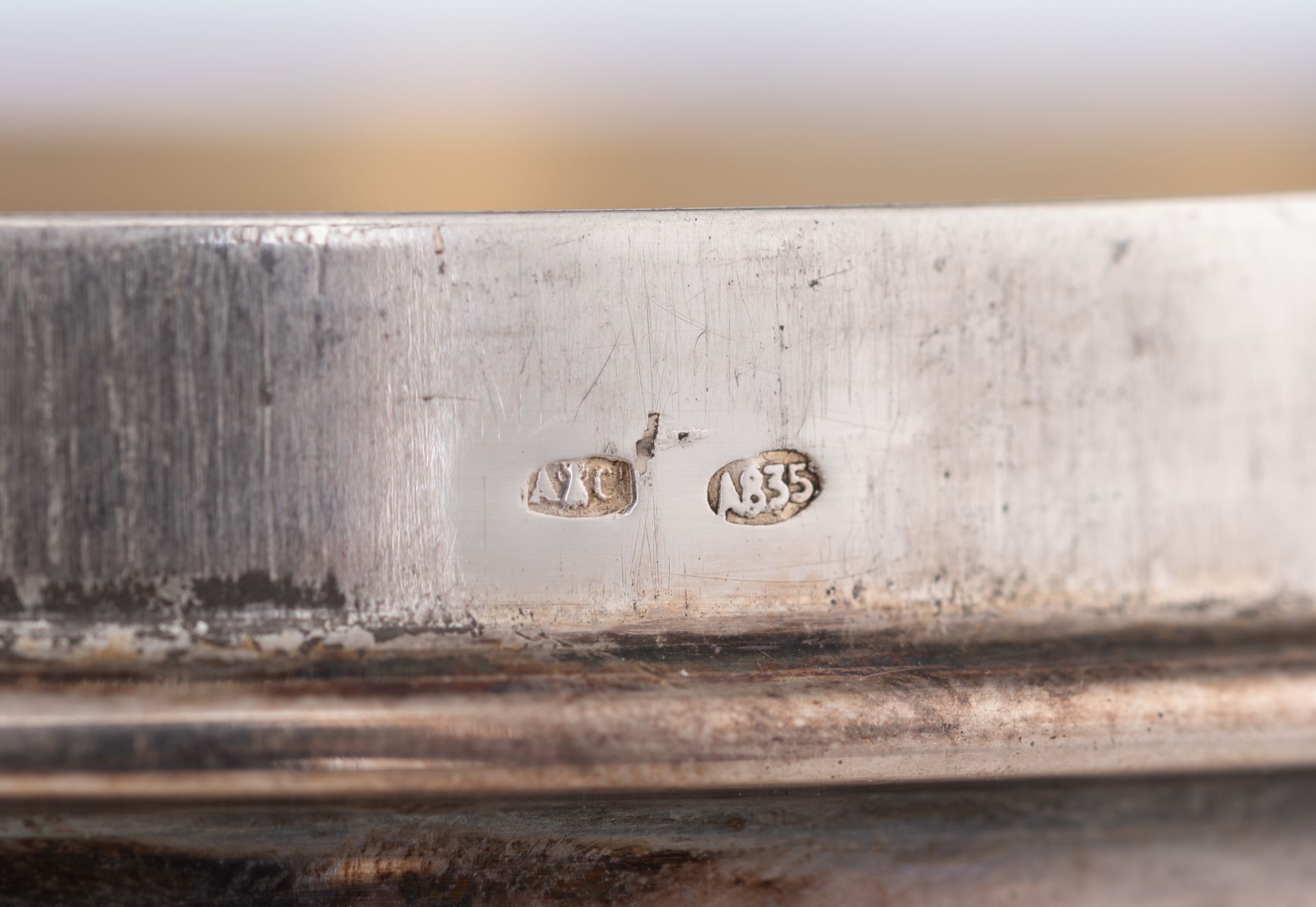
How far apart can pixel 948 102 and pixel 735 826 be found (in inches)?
24.4

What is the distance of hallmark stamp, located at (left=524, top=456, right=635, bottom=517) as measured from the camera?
1.08ft

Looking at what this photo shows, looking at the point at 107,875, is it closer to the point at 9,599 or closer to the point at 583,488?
the point at 9,599

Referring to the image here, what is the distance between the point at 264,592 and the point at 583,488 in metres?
0.14

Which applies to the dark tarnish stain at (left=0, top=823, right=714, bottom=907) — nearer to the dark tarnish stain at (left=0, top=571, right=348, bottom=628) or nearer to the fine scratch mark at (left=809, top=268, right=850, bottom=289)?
the dark tarnish stain at (left=0, top=571, right=348, bottom=628)

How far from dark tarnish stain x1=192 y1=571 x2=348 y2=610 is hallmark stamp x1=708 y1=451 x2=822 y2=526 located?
6.7 inches

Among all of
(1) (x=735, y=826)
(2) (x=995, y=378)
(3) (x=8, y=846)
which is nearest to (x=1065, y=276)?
(2) (x=995, y=378)

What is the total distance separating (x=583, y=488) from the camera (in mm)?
333

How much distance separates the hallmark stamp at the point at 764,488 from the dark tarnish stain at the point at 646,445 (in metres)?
0.03

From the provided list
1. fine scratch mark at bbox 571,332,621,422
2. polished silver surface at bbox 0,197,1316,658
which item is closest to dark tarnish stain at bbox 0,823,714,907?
polished silver surface at bbox 0,197,1316,658

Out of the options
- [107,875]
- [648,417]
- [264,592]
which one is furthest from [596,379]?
[107,875]

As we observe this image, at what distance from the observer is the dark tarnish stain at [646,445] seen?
0.33m

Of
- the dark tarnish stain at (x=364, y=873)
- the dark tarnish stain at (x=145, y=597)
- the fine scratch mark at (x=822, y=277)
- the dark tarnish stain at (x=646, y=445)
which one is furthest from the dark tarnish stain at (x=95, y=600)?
the fine scratch mark at (x=822, y=277)

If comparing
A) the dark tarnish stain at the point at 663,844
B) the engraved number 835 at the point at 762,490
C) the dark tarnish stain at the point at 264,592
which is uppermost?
the engraved number 835 at the point at 762,490

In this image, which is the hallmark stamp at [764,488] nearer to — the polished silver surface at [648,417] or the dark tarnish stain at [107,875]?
the polished silver surface at [648,417]
